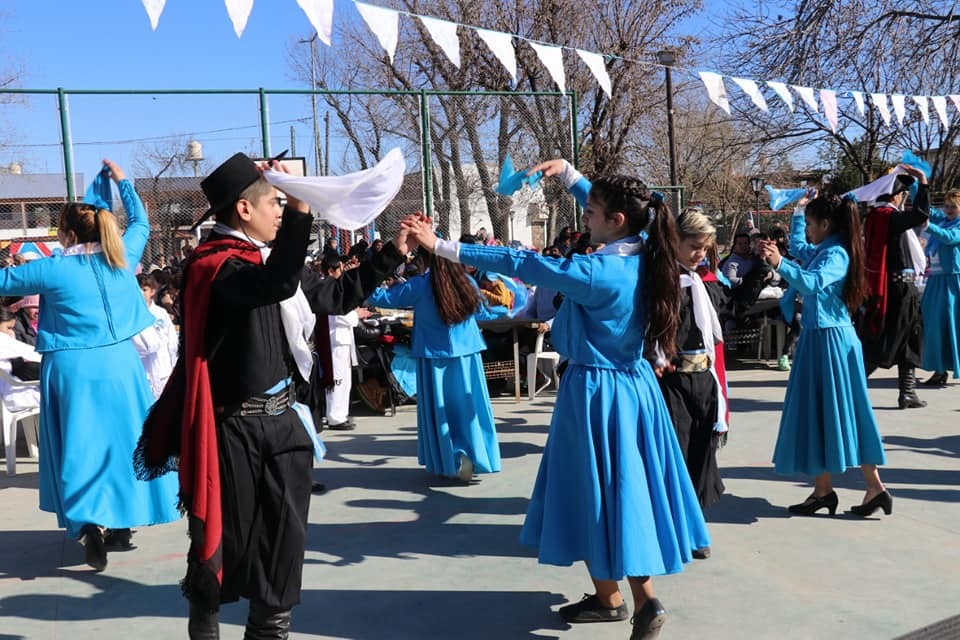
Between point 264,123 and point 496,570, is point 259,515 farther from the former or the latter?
point 264,123

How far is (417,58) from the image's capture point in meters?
20.0

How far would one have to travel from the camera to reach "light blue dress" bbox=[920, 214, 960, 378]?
862cm

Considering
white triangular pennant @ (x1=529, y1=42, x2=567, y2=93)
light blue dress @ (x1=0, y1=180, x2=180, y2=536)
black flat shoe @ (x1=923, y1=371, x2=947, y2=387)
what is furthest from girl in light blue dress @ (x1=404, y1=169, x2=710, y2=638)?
black flat shoe @ (x1=923, y1=371, x2=947, y2=387)

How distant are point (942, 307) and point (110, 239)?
7511mm

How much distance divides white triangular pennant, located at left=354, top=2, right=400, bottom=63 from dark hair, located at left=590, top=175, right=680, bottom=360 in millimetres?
3680

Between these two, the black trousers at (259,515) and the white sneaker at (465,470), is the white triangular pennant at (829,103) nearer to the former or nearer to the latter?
the white sneaker at (465,470)

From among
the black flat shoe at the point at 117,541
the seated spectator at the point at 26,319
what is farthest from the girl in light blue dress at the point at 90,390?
the seated spectator at the point at 26,319

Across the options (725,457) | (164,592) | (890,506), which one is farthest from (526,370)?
(164,592)

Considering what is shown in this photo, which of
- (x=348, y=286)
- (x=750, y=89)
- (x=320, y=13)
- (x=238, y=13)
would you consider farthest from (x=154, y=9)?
(x=750, y=89)

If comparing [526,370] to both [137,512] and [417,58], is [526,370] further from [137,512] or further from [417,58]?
[417,58]

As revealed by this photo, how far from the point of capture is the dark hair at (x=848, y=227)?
5.02 m

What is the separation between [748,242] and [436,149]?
4.07 m

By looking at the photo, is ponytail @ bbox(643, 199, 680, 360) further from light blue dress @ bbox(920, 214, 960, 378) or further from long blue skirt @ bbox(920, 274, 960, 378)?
long blue skirt @ bbox(920, 274, 960, 378)

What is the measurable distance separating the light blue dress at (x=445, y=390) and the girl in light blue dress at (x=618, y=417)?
251 centimetres
